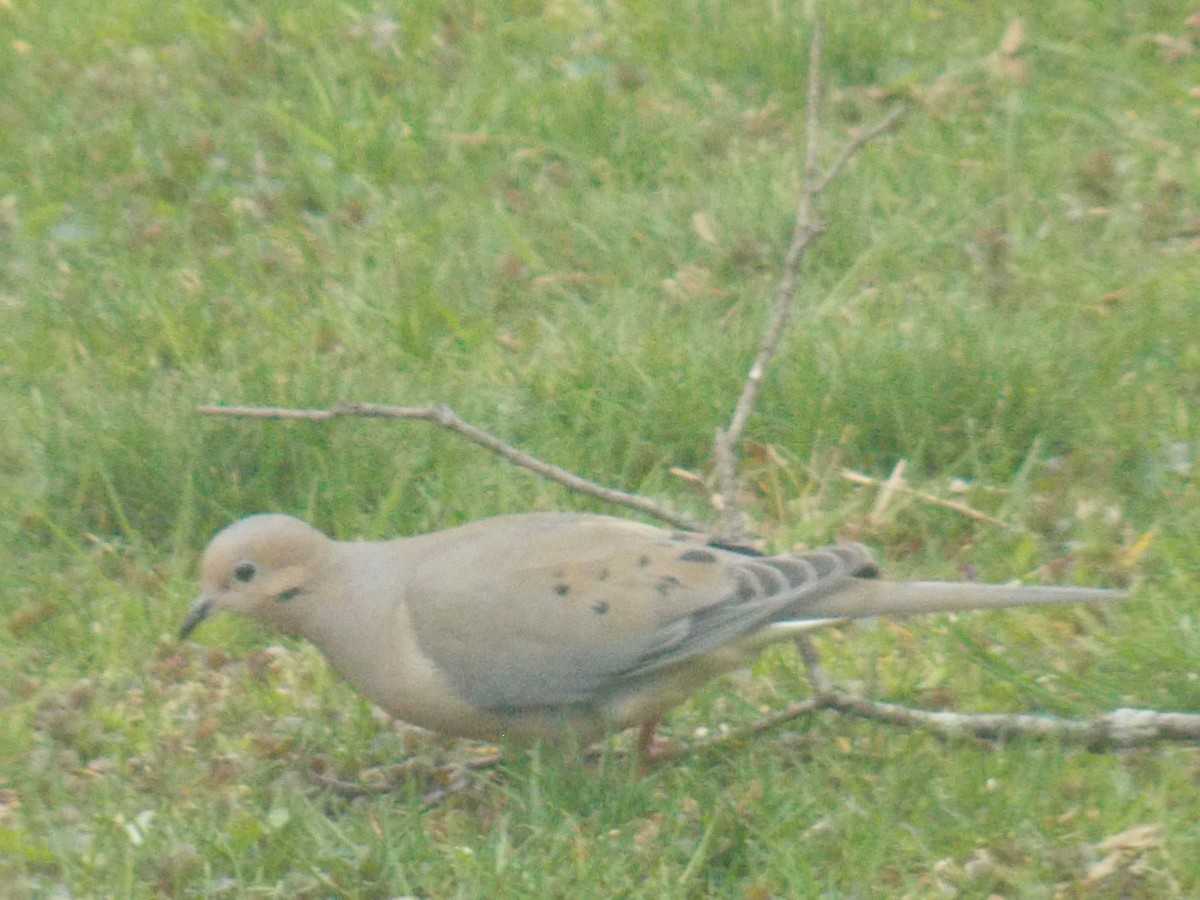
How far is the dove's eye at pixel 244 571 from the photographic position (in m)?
4.29

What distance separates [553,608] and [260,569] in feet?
2.13

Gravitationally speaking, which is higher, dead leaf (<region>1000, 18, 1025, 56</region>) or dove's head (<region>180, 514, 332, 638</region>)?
dead leaf (<region>1000, 18, 1025, 56</region>)

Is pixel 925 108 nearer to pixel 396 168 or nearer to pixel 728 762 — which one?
pixel 396 168

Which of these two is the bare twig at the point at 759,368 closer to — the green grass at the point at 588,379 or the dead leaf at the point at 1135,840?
the green grass at the point at 588,379

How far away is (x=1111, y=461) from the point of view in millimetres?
5129

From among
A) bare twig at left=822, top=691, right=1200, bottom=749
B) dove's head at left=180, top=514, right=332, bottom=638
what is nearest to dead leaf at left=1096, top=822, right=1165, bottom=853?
bare twig at left=822, top=691, right=1200, bottom=749

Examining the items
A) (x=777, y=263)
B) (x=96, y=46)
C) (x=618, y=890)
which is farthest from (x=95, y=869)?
(x=96, y=46)

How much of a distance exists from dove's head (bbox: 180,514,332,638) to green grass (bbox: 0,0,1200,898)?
0.31m

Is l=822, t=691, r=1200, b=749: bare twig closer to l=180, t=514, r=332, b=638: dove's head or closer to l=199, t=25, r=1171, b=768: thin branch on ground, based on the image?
l=199, t=25, r=1171, b=768: thin branch on ground

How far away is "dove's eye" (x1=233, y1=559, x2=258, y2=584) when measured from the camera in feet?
14.1

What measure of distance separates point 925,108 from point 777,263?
106 centimetres

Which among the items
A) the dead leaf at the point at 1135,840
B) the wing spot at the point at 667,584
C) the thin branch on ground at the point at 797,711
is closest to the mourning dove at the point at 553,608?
the wing spot at the point at 667,584

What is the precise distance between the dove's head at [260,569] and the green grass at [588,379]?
315 mm

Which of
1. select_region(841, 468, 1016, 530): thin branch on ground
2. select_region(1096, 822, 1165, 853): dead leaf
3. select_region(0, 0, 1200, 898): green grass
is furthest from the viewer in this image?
select_region(841, 468, 1016, 530): thin branch on ground
